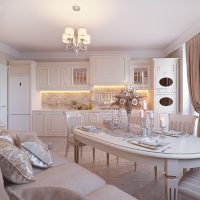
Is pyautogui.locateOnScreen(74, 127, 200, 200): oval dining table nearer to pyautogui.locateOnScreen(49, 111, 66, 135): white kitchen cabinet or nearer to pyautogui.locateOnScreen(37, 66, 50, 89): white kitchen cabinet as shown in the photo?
pyautogui.locateOnScreen(49, 111, 66, 135): white kitchen cabinet

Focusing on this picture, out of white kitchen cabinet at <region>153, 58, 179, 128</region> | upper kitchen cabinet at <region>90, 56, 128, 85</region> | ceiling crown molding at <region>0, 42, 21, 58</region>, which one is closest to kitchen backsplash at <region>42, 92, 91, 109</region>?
upper kitchen cabinet at <region>90, 56, 128, 85</region>

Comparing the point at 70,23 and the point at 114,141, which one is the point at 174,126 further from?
the point at 70,23

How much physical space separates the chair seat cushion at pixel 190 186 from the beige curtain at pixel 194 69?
204 centimetres

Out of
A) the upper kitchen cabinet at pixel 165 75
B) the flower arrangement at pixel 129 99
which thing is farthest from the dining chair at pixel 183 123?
the upper kitchen cabinet at pixel 165 75

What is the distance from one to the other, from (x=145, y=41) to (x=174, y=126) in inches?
99.7

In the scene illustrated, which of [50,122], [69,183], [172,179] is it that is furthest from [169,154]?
[50,122]

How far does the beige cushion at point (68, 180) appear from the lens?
61.4 inches

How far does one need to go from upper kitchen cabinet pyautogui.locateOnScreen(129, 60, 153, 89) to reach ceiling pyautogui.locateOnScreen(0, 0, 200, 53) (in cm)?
65

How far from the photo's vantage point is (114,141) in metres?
2.12

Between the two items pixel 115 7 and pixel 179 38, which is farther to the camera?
pixel 179 38

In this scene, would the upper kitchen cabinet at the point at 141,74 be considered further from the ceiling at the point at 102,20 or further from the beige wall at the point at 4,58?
the beige wall at the point at 4,58

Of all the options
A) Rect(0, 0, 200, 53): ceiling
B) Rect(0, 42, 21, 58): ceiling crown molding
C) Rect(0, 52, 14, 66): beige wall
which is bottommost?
Rect(0, 52, 14, 66): beige wall

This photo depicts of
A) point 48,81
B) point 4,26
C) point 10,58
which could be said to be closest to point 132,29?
point 4,26

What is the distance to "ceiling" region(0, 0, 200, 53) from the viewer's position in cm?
284
